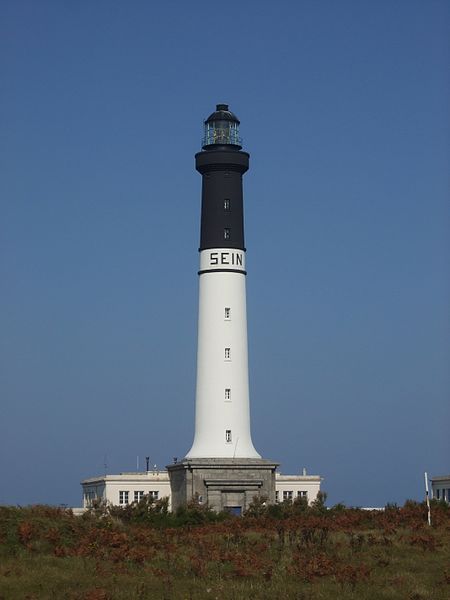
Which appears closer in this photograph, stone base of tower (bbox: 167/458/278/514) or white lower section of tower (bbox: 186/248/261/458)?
stone base of tower (bbox: 167/458/278/514)

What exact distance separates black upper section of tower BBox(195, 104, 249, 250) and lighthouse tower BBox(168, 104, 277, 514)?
2.0 inches

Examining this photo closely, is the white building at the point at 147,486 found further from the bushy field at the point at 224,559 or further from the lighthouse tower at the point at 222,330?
the bushy field at the point at 224,559

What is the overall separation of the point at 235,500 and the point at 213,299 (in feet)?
33.3

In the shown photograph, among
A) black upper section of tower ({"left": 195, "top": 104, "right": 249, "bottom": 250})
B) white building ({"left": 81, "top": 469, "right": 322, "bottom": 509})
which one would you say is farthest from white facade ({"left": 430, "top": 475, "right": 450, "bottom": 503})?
black upper section of tower ({"left": 195, "top": 104, "right": 249, "bottom": 250})

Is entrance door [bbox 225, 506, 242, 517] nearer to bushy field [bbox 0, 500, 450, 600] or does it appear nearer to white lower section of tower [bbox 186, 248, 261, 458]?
white lower section of tower [bbox 186, 248, 261, 458]

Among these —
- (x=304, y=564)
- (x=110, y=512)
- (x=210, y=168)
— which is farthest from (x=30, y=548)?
(x=210, y=168)

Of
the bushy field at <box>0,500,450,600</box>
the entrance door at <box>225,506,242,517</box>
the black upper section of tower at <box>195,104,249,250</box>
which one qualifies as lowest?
the bushy field at <box>0,500,450,600</box>

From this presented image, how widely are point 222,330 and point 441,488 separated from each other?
1812cm

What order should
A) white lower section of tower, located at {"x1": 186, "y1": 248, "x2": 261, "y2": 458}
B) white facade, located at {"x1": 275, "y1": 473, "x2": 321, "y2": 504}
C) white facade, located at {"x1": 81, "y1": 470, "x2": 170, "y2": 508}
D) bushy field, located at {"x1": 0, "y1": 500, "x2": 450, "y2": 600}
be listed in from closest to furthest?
bushy field, located at {"x1": 0, "y1": 500, "x2": 450, "y2": 600}, white lower section of tower, located at {"x1": 186, "y1": 248, "x2": 261, "y2": 458}, white facade, located at {"x1": 81, "y1": 470, "x2": 170, "y2": 508}, white facade, located at {"x1": 275, "y1": 473, "x2": 321, "y2": 504}

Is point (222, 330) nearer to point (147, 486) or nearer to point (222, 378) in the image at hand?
point (222, 378)

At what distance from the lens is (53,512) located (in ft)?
139

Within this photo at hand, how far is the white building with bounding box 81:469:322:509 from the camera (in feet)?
219

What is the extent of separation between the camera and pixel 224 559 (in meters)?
35.0

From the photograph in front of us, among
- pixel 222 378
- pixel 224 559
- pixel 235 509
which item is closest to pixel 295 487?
pixel 235 509
